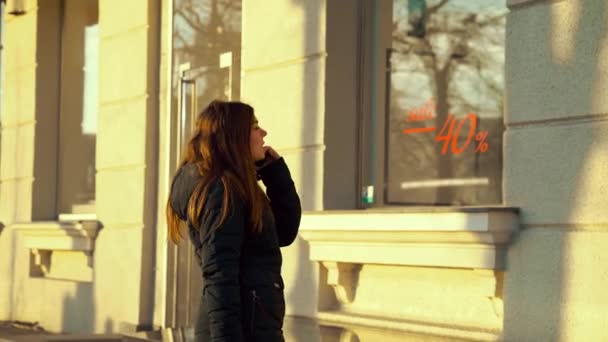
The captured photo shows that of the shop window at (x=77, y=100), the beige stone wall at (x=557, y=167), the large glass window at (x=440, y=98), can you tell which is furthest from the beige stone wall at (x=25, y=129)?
the beige stone wall at (x=557, y=167)

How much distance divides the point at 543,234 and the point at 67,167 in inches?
312

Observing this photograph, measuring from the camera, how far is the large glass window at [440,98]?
7.44 m

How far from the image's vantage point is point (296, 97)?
892 cm

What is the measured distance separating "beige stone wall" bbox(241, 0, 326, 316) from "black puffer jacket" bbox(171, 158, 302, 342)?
3.73 meters

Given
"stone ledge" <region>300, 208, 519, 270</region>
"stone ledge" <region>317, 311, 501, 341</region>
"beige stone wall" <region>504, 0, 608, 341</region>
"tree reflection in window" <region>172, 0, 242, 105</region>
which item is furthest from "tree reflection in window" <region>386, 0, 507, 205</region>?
"tree reflection in window" <region>172, 0, 242, 105</region>

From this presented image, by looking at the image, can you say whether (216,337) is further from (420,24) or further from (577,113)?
(420,24)

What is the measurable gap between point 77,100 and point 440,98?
659cm

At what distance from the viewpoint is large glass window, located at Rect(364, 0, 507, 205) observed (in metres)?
7.44

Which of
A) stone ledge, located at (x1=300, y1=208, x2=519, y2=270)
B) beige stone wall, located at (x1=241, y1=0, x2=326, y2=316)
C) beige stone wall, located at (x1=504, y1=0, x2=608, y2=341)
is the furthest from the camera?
beige stone wall, located at (x1=241, y1=0, x2=326, y2=316)

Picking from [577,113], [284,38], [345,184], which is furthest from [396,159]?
[577,113]

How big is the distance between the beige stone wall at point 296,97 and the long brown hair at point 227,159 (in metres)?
3.85

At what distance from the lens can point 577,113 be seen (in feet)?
21.1

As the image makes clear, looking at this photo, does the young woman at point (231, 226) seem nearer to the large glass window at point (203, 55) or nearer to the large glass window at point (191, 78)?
the large glass window at point (203, 55)

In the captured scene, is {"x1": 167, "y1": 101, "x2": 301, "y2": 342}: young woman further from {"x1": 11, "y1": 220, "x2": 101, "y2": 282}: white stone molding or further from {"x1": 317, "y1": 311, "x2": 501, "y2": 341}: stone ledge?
{"x1": 11, "y1": 220, "x2": 101, "y2": 282}: white stone molding
